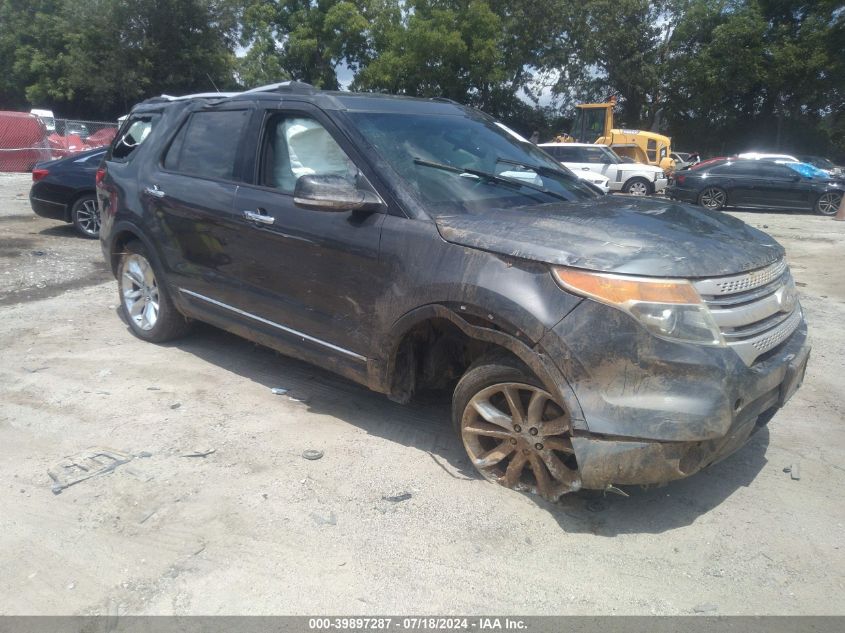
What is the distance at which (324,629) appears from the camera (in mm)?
2684

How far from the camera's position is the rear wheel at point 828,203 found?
17.6 meters

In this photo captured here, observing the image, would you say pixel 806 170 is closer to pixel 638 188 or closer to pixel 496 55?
pixel 638 188

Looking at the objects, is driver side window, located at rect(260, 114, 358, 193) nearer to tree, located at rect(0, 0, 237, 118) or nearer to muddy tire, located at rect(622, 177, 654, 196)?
muddy tire, located at rect(622, 177, 654, 196)

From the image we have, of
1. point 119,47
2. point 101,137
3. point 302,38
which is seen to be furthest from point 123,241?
point 119,47

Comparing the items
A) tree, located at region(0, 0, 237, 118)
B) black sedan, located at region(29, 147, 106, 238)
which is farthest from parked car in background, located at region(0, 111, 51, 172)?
tree, located at region(0, 0, 237, 118)

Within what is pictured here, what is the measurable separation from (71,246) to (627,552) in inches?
371

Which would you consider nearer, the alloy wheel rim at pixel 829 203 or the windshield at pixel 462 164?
the windshield at pixel 462 164

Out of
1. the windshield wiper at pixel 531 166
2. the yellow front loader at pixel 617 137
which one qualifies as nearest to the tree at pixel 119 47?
the yellow front loader at pixel 617 137

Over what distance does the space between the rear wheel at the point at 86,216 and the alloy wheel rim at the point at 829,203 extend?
16557 millimetres

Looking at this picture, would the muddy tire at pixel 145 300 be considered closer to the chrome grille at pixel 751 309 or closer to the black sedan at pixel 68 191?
the chrome grille at pixel 751 309

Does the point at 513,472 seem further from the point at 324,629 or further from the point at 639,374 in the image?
the point at 324,629

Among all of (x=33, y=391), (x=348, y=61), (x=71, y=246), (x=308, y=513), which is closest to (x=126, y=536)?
(x=308, y=513)

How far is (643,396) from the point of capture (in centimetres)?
295

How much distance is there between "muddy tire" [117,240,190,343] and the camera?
5496mm
